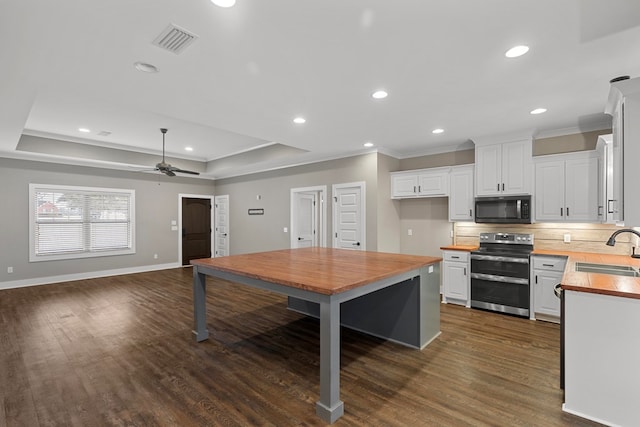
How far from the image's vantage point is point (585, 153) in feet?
12.4

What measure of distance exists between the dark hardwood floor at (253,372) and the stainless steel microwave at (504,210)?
1358 mm

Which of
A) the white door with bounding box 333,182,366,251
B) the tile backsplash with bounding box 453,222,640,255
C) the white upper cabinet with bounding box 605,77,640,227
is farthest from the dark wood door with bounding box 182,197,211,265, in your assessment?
the white upper cabinet with bounding box 605,77,640,227

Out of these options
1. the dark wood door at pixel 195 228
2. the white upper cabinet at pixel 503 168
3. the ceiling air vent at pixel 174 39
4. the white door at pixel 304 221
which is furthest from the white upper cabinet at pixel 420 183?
the dark wood door at pixel 195 228

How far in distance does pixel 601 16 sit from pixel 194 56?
8.93ft

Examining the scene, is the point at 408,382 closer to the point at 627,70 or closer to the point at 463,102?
the point at 463,102

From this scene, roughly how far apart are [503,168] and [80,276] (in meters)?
8.56

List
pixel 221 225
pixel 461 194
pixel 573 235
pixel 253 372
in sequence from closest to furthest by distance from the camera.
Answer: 1. pixel 253 372
2. pixel 573 235
3. pixel 461 194
4. pixel 221 225

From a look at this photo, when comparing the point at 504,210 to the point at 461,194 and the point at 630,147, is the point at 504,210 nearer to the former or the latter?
the point at 461,194

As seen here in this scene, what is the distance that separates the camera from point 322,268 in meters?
2.86

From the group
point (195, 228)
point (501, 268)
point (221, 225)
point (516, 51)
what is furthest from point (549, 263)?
A: point (195, 228)

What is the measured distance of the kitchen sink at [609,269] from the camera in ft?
9.08

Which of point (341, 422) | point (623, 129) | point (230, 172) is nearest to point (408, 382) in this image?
point (341, 422)

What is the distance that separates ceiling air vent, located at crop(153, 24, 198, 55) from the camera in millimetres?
1953

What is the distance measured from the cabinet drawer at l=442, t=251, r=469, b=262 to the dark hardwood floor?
752mm
